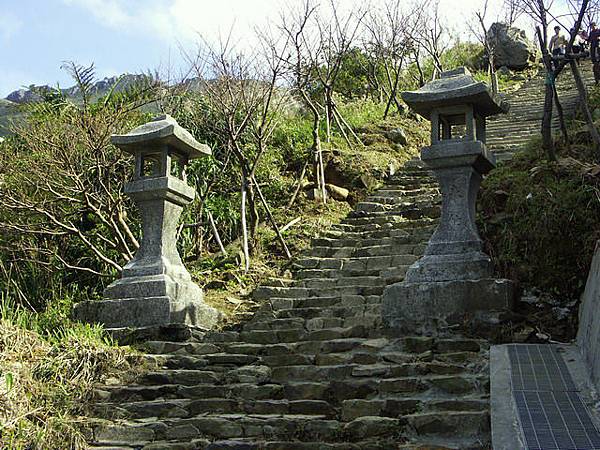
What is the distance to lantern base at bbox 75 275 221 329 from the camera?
773cm

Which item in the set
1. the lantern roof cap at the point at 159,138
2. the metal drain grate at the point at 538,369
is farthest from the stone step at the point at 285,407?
the lantern roof cap at the point at 159,138

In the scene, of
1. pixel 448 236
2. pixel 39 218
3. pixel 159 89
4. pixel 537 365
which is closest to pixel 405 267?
pixel 448 236

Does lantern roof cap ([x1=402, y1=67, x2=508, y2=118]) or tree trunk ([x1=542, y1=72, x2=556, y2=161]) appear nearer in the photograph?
lantern roof cap ([x1=402, y1=67, x2=508, y2=118])

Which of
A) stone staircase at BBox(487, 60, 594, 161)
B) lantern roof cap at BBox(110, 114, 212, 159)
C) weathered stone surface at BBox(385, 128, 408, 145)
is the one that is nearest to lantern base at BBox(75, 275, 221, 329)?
lantern roof cap at BBox(110, 114, 212, 159)

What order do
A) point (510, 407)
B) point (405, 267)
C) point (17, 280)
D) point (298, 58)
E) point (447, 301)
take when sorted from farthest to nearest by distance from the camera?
point (298, 58), point (17, 280), point (405, 267), point (447, 301), point (510, 407)

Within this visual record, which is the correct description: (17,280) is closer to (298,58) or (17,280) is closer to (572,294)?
(298,58)

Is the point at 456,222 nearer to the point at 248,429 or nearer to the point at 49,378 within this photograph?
the point at 248,429

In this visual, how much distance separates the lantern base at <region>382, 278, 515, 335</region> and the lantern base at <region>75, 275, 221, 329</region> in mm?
2290

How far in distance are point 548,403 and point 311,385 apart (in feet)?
6.47

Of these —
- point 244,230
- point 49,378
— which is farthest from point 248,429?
point 244,230

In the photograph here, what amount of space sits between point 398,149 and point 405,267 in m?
6.44

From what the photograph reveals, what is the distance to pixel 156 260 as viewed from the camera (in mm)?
8133

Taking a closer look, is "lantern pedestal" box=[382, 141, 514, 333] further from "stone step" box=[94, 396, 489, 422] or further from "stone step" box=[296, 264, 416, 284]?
"stone step" box=[94, 396, 489, 422]

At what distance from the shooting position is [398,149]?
579 inches
